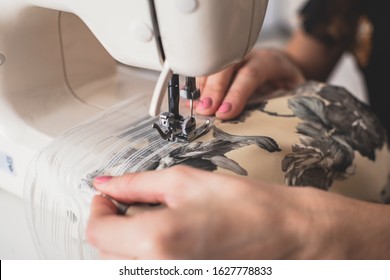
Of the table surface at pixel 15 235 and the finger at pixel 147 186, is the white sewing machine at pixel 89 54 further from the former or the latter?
the finger at pixel 147 186

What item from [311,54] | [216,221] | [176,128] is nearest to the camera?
[216,221]

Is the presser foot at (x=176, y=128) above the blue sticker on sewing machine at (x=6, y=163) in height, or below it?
above

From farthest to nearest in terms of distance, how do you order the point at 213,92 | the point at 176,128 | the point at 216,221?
1. the point at 213,92
2. the point at 176,128
3. the point at 216,221

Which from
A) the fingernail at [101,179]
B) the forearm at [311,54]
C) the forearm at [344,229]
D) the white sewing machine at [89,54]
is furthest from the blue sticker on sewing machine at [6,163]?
the forearm at [311,54]

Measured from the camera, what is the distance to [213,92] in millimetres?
719

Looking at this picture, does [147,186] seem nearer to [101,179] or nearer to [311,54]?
[101,179]

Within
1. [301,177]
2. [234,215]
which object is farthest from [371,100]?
[234,215]

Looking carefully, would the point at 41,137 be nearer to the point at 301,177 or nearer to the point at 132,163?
the point at 132,163

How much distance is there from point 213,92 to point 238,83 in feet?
0.16

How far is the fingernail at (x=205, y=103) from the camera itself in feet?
2.25

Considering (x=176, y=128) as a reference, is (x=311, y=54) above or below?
below

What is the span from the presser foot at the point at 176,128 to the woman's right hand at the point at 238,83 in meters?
0.07

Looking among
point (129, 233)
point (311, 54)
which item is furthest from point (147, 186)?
point (311, 54)

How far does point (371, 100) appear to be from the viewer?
1.20 metres
